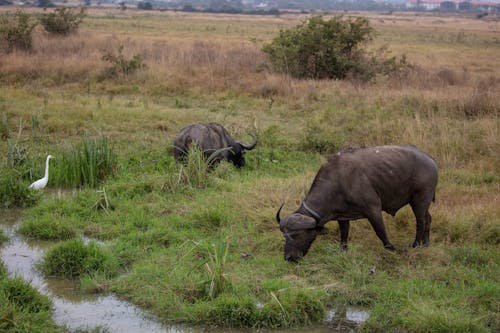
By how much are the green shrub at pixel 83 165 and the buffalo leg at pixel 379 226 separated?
412 cm

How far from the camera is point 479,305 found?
5.52 metres

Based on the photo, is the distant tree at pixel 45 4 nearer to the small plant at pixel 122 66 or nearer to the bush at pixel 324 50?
the small plant at pixel 122 66

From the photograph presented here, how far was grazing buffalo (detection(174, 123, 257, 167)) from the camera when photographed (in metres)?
9.48

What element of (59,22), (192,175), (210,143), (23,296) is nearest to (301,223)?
(23,296)

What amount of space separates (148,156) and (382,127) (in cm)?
407

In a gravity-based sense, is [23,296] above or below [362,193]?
below

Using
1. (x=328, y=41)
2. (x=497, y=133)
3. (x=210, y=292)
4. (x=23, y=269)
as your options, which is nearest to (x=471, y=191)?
(x=497, y=133)

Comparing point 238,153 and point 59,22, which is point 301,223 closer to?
point 238,153

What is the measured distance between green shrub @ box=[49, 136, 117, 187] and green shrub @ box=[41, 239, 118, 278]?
7.90ft

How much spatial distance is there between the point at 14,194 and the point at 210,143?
9.46ft

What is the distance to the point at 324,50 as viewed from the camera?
17000 mm

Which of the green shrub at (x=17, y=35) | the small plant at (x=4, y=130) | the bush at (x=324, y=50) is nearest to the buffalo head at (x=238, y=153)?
the small plant at (x=4, y=130)

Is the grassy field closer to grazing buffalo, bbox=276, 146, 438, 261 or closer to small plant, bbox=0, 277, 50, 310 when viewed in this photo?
grazing buffalo, bbox=276, 146, 438, 261

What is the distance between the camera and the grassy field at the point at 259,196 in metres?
5.64
